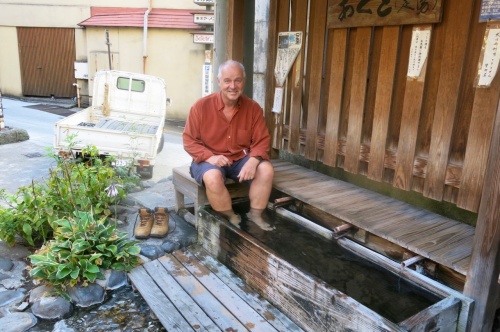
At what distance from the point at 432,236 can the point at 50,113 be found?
15.9m

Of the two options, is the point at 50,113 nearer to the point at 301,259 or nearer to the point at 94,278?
the point at 94,278

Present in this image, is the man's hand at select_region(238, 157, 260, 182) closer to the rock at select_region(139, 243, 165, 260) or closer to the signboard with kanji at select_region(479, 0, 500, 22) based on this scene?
the rock at select_region(139, 243, 165, 260)

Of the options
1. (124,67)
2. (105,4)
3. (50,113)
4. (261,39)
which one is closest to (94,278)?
(261,39)

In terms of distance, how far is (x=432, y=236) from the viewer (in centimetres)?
312

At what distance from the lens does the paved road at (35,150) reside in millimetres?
7432

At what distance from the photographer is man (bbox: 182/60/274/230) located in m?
3.97

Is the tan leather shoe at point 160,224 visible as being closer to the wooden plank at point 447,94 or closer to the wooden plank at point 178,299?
the wooden plank at point 178,299

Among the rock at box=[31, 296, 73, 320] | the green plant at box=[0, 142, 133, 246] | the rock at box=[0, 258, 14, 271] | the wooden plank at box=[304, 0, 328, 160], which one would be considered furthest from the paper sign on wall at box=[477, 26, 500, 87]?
the rock at box=[0, 258, 14, 271]

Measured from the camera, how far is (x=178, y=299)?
10.7 feet

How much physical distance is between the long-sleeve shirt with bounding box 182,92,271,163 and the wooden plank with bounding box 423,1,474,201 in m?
1.58

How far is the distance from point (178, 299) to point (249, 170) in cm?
135

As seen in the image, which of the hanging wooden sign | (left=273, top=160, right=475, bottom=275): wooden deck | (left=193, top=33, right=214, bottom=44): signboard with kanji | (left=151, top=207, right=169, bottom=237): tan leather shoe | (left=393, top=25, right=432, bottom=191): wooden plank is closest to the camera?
(left=273, top=160, right=475, bottom=275): wooden deck

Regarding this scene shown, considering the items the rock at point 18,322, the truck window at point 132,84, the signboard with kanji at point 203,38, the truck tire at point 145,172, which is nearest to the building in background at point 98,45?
the signboard with kanji at point 203,38

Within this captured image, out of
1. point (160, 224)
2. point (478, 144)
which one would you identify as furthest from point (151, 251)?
point (478, 144)
